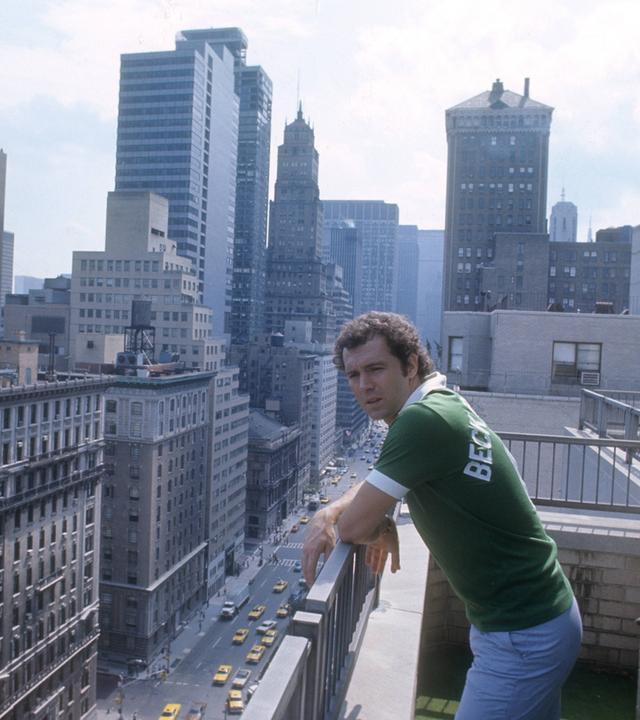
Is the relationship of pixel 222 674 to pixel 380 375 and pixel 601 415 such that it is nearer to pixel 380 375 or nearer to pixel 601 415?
pixel 601 415

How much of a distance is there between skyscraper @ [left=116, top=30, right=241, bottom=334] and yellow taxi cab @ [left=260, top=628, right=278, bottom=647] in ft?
230

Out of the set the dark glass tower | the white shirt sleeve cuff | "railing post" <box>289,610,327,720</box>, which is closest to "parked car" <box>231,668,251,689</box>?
"railing post" <box>289,610,327,720</box>

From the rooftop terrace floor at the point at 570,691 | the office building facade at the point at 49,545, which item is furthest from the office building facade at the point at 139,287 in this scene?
the rooftop terrace floor at the point at 570,691

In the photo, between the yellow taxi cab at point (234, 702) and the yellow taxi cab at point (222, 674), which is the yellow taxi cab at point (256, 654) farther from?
the yellow taxi cab at point (234, 702)

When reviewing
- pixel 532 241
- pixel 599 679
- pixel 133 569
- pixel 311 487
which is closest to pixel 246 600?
pixel 133 569

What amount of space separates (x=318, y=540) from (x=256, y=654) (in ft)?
172

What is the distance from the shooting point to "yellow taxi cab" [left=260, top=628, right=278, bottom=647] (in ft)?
179

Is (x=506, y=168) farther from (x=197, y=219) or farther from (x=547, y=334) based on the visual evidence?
(x=547, y=334)

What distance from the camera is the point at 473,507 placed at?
2.99 metres

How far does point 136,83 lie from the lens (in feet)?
358

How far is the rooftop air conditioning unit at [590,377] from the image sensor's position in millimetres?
22812

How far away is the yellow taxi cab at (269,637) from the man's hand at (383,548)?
54.2 meters

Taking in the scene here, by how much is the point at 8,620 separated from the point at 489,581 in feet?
123

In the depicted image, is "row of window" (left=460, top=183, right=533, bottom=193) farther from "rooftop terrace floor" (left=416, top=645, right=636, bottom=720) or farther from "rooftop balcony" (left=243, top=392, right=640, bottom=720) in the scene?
"rooftop terrace floor" (left=416, top=645, right=636, bottom=720)
